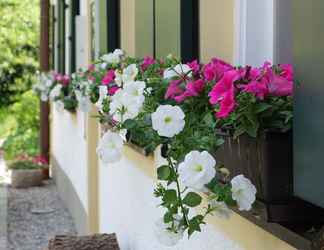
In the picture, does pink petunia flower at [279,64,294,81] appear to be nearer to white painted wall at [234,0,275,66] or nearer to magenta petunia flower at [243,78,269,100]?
magenta petunia flower at [243,78,269,100]

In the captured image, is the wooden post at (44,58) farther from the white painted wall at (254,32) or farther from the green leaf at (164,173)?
the green leaf at (164,173)

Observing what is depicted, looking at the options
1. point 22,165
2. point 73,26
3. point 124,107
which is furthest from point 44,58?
point 124,107

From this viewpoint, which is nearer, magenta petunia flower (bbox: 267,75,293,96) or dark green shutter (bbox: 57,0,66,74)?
magenta petunia flower (bbox: 267,75,293,96)

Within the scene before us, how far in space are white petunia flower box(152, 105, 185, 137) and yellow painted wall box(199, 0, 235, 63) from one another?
3.35ft

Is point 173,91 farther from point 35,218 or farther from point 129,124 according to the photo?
point 35,218

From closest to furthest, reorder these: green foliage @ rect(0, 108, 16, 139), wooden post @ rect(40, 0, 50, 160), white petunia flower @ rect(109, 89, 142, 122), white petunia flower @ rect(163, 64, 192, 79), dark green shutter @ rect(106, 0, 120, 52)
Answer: white petunia flower @ rect(109, 89, 142, 122) < white petunia flower @ rect(163, 64, 192, 79) < dark green shutter @ rect(106, 0, 120, 52) < wooden post @ rect(40, 0, 50, 160) < green foliage @ rect(0, 108, 16, 139)

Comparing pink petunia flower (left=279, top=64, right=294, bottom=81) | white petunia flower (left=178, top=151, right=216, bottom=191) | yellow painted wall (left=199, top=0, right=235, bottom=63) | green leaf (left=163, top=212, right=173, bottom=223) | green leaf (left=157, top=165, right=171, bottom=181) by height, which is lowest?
green leaf (left=163, top=212, right=173, bottom=223)

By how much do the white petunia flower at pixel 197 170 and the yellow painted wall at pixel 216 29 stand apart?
1155 millimetres

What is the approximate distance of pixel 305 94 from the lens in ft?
5.23

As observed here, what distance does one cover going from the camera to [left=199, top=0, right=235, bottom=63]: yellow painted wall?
2.72 metres

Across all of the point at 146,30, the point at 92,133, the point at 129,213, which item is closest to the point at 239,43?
the point at 146,30

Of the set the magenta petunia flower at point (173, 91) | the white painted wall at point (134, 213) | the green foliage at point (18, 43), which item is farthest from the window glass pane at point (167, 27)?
the green foliage at point (18, 43)

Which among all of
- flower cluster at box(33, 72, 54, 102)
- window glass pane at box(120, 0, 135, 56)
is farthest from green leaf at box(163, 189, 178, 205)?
flower cluster at box(33, 72, 54, 102)

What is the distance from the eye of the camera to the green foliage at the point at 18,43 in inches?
667
